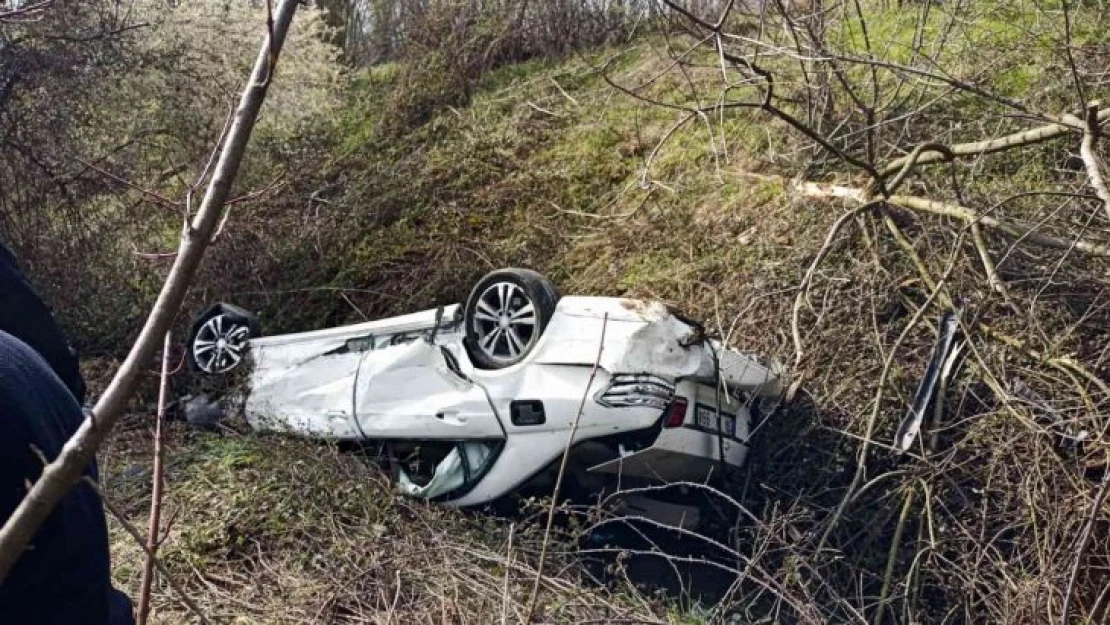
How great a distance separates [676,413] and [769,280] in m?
2.33

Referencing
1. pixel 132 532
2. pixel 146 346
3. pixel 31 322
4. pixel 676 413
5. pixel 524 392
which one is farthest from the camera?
pixel 524 392

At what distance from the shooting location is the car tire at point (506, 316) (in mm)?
6168

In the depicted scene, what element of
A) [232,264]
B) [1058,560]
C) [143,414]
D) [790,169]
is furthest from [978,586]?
[232,264]

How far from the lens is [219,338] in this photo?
7.96 meters

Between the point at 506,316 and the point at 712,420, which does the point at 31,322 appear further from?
the point at 712,420

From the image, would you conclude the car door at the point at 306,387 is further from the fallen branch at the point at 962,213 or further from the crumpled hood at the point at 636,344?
the fallen branch at the point at 962,213

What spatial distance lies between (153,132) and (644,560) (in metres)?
6.61

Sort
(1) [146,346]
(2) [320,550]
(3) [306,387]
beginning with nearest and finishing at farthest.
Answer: (1) [146,346]
(2) [320,550]
(3) [306,387]

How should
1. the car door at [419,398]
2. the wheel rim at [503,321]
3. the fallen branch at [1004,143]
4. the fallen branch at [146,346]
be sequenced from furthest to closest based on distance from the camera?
1. the wheel rim at [503,321]
2. the car door at [419,398]
3. the fallen branch at [1004,143]
4. the fallen branch at [146,346]

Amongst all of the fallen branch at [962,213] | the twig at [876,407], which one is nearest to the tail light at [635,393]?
the twig at [876,407]

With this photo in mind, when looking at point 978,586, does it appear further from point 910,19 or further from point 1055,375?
point 910,19

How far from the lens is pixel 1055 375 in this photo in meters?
5.84

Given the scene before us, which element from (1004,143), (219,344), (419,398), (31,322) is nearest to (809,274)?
(1004,143)

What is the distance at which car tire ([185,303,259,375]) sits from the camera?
779 centimetres
